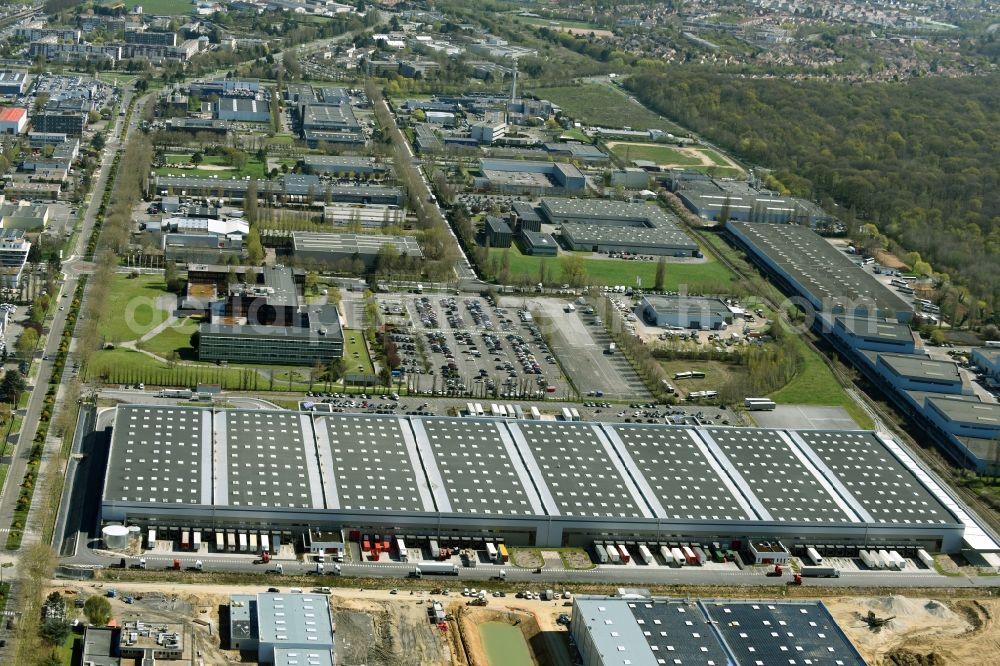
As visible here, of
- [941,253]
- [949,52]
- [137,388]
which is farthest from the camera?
[949,52]

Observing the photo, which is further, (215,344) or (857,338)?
(857,338)

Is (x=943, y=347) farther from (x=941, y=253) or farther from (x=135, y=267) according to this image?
(x=135, y=267)

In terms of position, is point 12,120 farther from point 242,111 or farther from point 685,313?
point 685,313

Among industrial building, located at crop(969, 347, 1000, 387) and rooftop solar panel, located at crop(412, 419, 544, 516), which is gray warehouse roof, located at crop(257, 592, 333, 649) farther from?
industrial building, located at crop(969, 347, 1000, 387)

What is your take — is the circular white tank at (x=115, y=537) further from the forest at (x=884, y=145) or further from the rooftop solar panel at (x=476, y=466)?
the forest at (x=884, y=145)

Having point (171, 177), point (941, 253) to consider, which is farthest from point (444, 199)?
point (941, 253)

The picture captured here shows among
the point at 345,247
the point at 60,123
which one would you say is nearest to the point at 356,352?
the point at 345,247

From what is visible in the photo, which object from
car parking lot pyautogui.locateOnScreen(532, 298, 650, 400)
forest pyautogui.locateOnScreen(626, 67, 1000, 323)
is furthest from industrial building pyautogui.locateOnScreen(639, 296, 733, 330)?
forest pyautogui.locateOnScreen(626, 67, 1000, 323)
